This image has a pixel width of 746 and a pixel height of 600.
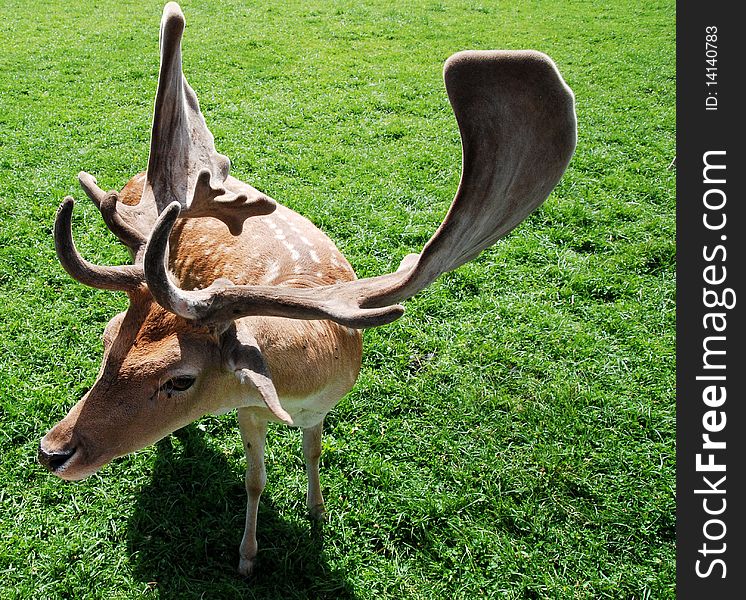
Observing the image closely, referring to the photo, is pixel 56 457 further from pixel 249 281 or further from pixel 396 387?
pixel 396 387

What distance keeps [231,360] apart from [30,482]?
7.04 feet

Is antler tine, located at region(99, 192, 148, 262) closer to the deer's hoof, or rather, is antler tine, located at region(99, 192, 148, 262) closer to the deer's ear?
the deer's ear

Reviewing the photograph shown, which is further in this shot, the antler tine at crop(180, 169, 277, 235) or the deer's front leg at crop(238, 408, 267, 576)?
the deer's front leg at crop(238, 408, 267, 576)

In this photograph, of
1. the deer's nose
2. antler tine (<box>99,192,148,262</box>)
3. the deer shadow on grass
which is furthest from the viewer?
the deer shadow on grass

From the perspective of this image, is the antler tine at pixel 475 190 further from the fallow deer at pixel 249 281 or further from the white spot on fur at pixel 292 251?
the white spot on fur at pixel 292 251

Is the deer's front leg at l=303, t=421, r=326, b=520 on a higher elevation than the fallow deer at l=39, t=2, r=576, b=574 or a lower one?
lower

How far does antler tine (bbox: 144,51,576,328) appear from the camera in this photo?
→ 71.2 inches

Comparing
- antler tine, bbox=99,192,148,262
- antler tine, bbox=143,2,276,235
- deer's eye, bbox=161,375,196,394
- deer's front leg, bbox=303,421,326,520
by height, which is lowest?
deer's front leg, bbox=303,421,326,520

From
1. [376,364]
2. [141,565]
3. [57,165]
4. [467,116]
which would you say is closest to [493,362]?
[376,364]

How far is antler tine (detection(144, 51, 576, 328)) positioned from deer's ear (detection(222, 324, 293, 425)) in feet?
0.43

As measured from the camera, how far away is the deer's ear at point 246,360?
2.20m

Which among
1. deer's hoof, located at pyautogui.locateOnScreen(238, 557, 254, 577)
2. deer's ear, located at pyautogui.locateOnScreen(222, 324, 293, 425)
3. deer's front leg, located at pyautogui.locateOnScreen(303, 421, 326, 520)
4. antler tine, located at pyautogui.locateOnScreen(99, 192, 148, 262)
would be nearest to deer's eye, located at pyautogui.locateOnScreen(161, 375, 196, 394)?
deer's ear, located at pyautogui.locateOnScreen(222, 324, 293, 425)

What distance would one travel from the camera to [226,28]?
11.1 meters

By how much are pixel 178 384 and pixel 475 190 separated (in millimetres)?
1246
